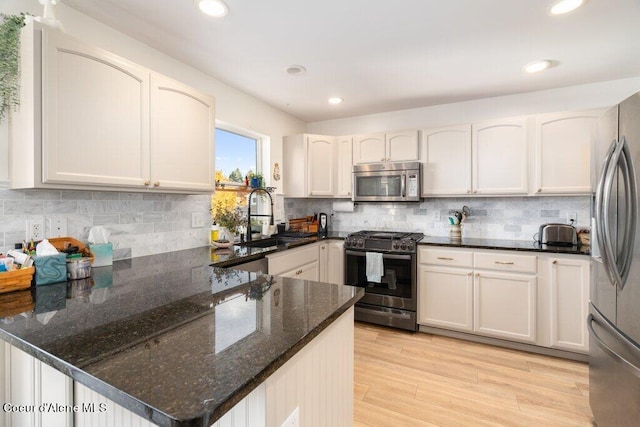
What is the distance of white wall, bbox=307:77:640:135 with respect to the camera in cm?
276

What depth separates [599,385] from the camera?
1.64 meters

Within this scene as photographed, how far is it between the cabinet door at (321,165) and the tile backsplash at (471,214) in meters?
0.40

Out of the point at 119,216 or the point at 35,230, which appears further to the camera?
the point at 119,216

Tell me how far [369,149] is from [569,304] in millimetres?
2363

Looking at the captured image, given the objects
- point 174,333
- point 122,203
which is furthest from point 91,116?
point 174,333

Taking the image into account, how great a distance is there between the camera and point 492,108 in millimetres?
3213

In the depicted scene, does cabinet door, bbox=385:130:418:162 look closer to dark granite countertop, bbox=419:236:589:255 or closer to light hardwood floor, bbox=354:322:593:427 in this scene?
dark granite countertop, bbox=419:236:589:255

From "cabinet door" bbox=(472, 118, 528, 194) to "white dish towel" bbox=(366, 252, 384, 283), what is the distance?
1.19 m

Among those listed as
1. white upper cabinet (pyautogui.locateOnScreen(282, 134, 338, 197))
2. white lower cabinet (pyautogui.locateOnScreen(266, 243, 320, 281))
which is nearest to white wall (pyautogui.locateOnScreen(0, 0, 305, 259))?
white lower cabinet (pyautogui.locateOnScreen(266, 243, 320, 281))

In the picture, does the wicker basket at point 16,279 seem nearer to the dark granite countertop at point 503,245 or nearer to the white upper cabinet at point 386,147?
the dark granite countertop at point 503,245

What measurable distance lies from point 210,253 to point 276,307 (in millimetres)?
1370

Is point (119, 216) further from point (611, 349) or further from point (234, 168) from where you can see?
point (611, 349)

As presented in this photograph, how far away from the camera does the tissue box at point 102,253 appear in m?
1.72

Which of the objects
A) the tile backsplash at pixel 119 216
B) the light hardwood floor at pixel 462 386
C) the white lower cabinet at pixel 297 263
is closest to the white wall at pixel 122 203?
the tile backsplash at pixel 119 216
